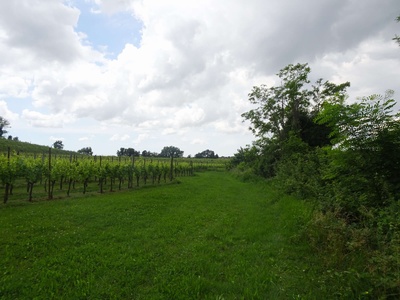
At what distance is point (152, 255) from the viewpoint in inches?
244

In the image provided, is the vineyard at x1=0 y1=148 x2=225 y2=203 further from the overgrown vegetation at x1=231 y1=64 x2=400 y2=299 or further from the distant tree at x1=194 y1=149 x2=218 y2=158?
the distant tree at x1=194 y1=149 x2=218 y2=158

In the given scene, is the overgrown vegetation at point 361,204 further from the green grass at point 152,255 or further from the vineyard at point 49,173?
the vineyard at point 49,173

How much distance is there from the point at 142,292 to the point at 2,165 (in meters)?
12.9

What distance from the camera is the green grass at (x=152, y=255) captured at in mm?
4578

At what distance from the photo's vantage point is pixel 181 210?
1170 centimetres

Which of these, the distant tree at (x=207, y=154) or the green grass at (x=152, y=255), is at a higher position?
Answer: the distant tree at (x=207, y=154)

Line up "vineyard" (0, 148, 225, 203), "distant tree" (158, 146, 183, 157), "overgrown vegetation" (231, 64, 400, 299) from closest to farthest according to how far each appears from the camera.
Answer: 1. "overgrown vegetation" (231, 64, 400, 299)
2. "vineyard" (0, 148, 225, 203)
3. "distant tree" (158, 146, 183, 157)

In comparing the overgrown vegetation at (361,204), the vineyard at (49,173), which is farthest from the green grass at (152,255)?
the vineyard at (49,173)

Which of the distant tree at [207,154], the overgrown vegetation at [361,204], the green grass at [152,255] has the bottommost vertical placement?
the green grass at [152,255]

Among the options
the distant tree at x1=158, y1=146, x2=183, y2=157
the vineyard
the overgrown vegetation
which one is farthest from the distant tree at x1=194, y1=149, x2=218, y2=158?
the overgrown vegetation

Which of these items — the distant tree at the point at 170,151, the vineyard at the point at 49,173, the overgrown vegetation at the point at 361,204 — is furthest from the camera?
the distant tree at the point at 170,151

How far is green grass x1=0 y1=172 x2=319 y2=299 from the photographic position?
15.0ft

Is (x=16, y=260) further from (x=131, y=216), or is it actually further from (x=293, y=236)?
(x=293, y=236)

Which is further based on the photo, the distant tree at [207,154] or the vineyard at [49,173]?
the distant tree at [207,154]
